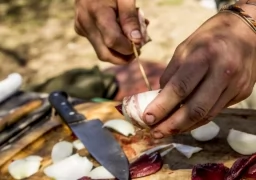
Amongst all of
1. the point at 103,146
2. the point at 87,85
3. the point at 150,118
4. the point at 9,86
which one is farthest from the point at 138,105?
the point at 87,85

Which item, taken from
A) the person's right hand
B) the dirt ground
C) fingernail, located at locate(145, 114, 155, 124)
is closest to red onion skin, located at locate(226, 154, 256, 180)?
fingernail, located at locate(145, 114, 155, 124)

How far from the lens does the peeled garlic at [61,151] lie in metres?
1.78

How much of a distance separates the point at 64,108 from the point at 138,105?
627 mm

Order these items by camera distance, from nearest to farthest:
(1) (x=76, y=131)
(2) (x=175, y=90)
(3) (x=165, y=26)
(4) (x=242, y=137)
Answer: (2) (x=175, y=90)
(4) (x=242, y=137)
(1) (x=76, y=131)
(3) (x=165, y=26)

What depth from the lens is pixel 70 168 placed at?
5.55 ft

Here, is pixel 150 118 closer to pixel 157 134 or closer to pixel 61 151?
pixel 157 134

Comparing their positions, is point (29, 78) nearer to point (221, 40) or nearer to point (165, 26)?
point (165, 26)

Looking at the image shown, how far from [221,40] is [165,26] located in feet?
10.0

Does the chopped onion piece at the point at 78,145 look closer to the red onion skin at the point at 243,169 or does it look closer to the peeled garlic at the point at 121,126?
the peeled garlic at the point at 121,126

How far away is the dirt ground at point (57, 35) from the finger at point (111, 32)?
6.63 ft

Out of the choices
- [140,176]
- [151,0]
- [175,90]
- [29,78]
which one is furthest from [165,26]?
[175,90]

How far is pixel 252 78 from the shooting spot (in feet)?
4.44

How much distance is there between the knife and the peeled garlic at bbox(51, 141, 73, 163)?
0.14 ft

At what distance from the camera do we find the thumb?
163 centimetres
